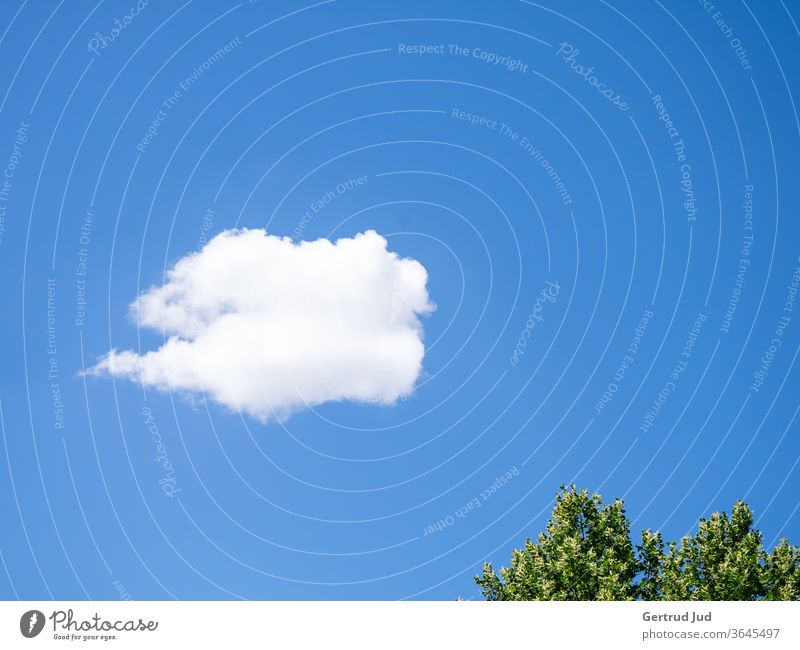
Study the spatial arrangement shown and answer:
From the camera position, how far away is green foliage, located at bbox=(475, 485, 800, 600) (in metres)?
41.2

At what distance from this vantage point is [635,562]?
4300 cm

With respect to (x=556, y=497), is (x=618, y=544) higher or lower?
lower

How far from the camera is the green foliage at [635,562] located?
135 ft
